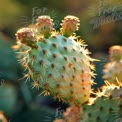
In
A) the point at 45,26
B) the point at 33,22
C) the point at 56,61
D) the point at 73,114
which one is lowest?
the point at 73,114

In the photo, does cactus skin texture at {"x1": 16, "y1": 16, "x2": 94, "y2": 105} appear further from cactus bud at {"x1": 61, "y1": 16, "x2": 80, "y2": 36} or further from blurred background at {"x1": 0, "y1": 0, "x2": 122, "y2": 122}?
blurred background at {"x1": 0, "y1": 0, "x2": 122, "y2": 122}

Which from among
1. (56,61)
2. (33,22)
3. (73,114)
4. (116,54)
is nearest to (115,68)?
(116,54)

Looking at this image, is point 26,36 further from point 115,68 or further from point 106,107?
point 115,68

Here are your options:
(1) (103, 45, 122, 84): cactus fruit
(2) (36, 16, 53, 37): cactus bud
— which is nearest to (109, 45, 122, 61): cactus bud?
(1) (103, 45, 122, 84): cactus fruit

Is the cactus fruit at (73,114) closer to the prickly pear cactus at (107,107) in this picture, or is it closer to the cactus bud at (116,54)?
the prickly pear cactus at (107,107)

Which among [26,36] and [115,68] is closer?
[26,36]

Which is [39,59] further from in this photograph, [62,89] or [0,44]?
[0,44]
